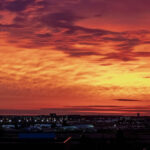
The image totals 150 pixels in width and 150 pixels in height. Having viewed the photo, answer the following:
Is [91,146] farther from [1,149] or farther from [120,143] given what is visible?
[1,149]

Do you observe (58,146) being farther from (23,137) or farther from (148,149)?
(148,149)

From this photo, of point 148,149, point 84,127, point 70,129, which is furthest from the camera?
point 84,127

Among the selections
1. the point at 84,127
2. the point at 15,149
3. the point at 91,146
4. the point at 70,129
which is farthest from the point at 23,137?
the point at 84,127

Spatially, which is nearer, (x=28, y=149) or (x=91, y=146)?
(x=28, y=149)

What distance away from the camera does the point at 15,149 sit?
38781 millimetres

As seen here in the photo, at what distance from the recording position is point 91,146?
2726 inches

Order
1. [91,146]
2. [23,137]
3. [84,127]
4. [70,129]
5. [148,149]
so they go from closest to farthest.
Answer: [23,137] < [148,149] < [91,146] < [70,129] < [84,127]

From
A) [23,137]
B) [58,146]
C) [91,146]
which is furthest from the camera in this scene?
[91,146]

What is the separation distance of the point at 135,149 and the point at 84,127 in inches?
3391

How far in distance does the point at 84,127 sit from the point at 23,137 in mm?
100606

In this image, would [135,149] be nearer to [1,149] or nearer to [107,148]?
[107,148]

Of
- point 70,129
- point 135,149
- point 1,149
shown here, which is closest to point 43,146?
point 1,149

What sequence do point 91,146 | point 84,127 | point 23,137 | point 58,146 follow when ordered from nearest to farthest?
point 58,146
point 23,137
point 91,146
point 84,127

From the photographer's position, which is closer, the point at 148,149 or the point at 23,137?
the point at 23,137
